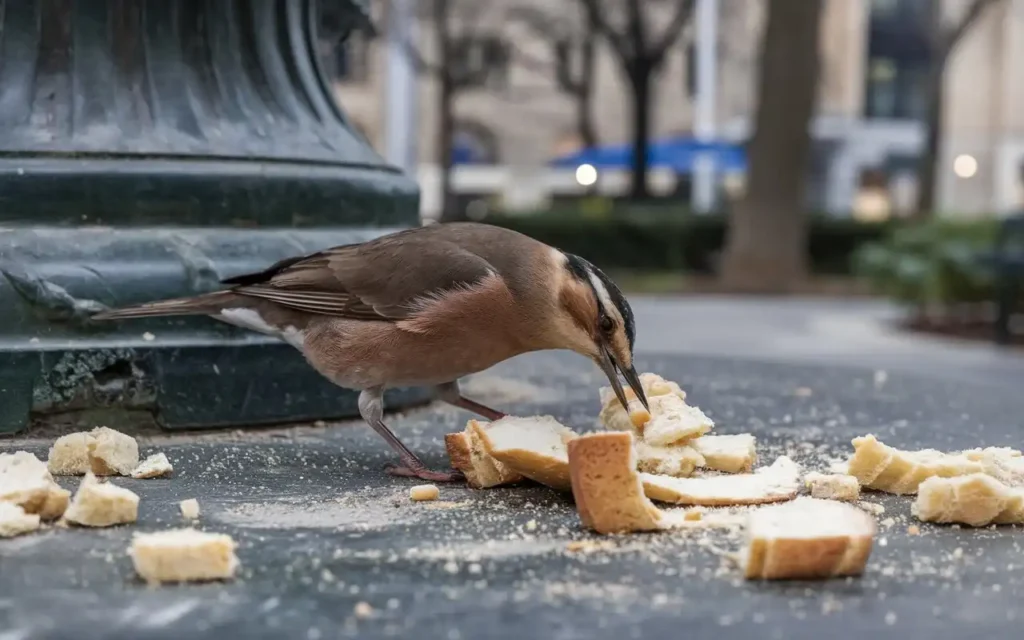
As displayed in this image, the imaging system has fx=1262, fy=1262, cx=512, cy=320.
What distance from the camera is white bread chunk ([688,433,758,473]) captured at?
296 centimetres

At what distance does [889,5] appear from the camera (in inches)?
1802

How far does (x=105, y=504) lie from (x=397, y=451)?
3.19 ft

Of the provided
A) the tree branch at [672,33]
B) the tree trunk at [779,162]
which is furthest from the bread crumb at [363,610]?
the tree branch at [672,33]

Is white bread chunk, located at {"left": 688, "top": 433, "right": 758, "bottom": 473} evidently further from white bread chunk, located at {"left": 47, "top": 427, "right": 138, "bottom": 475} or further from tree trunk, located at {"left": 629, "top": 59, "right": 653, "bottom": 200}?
tree trunk, located at {"left": 629, "top": 59, "right": 653, "bottom": 200}

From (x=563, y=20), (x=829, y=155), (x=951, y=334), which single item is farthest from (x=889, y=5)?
(x=951, y=334)

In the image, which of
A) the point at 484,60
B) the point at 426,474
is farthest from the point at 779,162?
the point at 484,60

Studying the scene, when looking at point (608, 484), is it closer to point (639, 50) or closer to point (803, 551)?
point (803, 551)

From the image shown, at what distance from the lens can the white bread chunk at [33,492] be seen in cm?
234

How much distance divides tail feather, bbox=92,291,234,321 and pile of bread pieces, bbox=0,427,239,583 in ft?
1.25

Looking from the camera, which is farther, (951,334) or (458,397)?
(951,334)

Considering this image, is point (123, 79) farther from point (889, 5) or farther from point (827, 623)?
point (889, 5)

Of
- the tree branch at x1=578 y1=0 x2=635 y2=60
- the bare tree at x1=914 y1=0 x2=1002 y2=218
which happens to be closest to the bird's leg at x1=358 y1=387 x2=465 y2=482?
the bare tree at x1=914 y1=0 x2=1002 y2=218

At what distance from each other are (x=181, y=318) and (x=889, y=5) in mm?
46227

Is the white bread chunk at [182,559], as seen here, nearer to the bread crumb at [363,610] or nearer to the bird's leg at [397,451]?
the bread crumb at [363,610]
